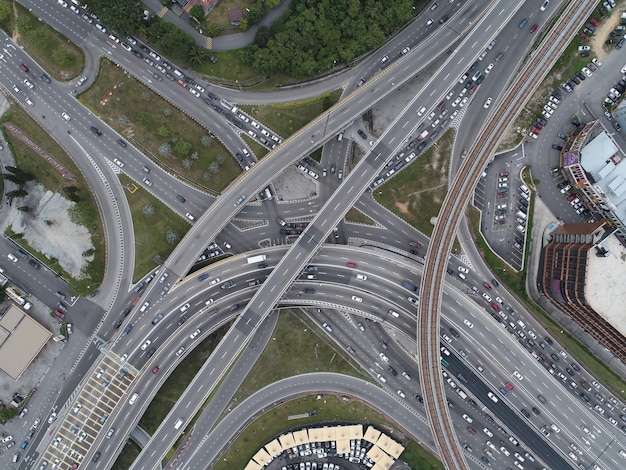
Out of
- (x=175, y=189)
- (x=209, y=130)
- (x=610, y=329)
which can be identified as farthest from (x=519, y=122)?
(x=175, y=189)

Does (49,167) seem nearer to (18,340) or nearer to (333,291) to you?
(18,340)

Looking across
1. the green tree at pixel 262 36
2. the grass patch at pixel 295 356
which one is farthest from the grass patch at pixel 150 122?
the grass patch at pixel 295 356

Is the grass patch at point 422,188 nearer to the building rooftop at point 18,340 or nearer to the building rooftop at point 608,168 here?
the building rooftop at point 608,168

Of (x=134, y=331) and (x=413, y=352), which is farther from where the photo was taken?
(x=413, y=352)

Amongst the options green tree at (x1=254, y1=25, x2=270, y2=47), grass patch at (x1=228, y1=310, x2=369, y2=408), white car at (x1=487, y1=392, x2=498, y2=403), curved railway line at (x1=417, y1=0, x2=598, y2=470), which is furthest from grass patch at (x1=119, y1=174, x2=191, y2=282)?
white car at (x1=487, y1=392, x2=498, y2=403)

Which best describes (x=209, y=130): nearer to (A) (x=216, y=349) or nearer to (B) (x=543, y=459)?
(A) (x=216, y=349)

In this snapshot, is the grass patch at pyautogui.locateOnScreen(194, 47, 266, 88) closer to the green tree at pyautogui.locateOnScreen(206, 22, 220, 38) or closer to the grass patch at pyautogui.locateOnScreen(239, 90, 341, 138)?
the green tree at pyautogui.locateOnScreen(206, 22, 220, 38)

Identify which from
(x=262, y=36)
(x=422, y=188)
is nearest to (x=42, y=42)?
(x=262, y=36)
